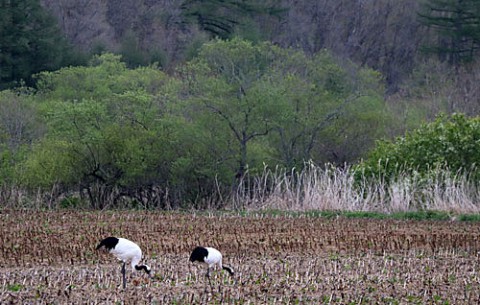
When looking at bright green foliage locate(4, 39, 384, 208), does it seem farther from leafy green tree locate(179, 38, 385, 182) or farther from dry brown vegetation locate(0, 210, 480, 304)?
dry brown vegetation locate(0, 210, 480, 304)

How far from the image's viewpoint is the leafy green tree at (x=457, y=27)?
162 feet

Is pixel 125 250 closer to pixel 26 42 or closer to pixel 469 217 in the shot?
pixel 469 217

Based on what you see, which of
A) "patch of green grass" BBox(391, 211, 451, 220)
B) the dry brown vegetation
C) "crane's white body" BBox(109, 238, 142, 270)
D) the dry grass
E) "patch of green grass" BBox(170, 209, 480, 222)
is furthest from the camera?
the dry grass

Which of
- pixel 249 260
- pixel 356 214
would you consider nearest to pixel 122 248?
pixel 249 260

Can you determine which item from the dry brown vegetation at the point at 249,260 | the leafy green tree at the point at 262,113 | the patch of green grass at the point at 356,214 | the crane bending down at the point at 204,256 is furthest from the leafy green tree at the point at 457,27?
the crane bending down at the point at 204,256

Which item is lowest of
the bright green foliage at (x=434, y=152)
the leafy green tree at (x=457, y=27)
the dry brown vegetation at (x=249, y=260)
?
the dry brown vegetation at (x=249, y=260)

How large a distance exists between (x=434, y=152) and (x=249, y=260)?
11.7 meters

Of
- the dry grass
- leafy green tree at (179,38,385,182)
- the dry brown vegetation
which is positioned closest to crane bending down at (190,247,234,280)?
the dry brown vegetation

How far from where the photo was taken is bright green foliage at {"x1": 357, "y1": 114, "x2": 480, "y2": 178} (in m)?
24.2

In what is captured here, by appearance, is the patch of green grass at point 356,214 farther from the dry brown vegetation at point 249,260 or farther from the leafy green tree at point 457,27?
the leafy green tree at point 457,27

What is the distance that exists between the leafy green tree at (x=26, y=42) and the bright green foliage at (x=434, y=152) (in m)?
21.1

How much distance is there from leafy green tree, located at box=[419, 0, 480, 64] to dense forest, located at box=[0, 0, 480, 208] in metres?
0.10

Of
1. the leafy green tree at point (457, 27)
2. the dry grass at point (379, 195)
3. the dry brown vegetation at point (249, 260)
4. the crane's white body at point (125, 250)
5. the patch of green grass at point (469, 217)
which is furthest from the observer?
the leafy green tree at point (457, 27)

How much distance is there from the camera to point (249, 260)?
14.2 meters
